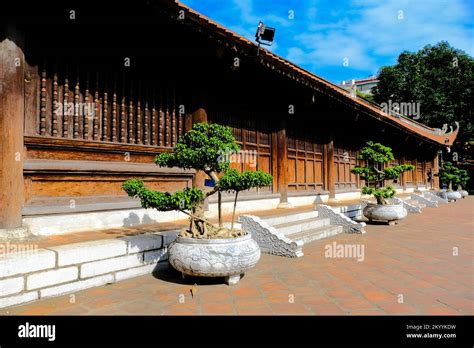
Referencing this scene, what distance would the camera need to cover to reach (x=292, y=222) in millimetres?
7031

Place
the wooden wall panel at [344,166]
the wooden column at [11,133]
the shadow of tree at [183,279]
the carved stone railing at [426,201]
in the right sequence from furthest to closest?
the carved stone railing at [426,201]
the wooden wall panel at [344,166]
the wooden column at [11,133]
the shadow of tree at [183,279]

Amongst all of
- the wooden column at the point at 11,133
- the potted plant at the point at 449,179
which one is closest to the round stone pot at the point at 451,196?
the potted plant at the point at 449,179

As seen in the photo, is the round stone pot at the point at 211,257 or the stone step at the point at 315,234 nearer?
the round stone pot at the point at 211,257

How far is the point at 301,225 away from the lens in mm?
6805

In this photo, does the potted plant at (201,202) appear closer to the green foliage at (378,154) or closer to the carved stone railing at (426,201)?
the green foliage at (378,154)

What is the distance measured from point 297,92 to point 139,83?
4.36 meters

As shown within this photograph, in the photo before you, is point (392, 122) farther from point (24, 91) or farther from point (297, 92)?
point (24, 91)

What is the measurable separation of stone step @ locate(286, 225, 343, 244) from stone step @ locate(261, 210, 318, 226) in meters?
0.39

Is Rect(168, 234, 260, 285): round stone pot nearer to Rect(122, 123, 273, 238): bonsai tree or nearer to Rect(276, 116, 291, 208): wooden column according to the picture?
Rect(122, 123, 273, 238): bonsai tree

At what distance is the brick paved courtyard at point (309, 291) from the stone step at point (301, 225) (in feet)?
3.53

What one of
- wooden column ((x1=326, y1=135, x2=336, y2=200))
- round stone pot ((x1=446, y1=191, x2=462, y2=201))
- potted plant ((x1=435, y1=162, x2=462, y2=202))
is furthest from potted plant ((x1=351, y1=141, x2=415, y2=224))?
round stone pot ((x1=446, y1=191, x2=462, y2=201))

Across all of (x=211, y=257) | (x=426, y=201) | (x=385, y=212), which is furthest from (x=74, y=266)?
(x=426, y=201)

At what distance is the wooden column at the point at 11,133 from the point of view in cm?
407

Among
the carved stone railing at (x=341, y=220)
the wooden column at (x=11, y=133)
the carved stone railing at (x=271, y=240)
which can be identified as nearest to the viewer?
the wooden column at (x=11, y=133)
